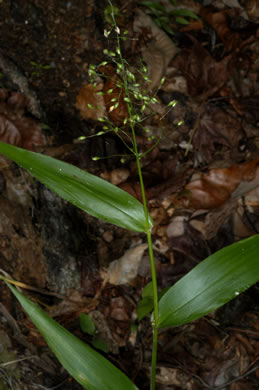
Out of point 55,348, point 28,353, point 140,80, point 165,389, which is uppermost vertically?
point 140,80

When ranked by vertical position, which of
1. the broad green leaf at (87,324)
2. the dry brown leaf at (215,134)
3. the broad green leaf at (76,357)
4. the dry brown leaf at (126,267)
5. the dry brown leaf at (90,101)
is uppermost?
the dry brown leaf at (90,101)

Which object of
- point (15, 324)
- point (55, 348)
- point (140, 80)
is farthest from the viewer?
point (140, 80)

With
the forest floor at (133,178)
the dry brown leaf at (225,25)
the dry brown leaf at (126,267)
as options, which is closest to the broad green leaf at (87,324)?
the forest floor at (133,178)

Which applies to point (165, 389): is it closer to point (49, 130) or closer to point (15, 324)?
point (15, 324)

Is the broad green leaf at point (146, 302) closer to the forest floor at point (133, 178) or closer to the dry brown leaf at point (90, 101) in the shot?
the forest floor at point (133, 178)

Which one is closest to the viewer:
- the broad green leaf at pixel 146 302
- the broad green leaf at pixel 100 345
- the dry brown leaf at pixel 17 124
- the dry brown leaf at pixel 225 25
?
the broad green leaf at pixel 146 302

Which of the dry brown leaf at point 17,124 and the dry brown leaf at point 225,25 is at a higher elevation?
the dry brown leaf at point 225,25

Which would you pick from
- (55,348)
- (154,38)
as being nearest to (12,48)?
(154,38)
